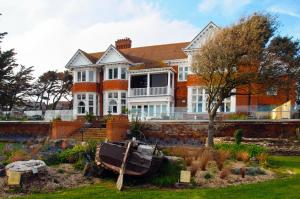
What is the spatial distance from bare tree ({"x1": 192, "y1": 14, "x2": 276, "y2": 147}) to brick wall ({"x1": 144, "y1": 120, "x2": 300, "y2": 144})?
5.85 metres

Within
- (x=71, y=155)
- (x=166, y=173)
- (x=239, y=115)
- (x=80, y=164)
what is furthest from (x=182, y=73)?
(x=166, y=173)

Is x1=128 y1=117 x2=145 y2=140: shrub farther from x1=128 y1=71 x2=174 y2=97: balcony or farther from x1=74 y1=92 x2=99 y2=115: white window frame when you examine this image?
x1=74 y1=92 x2=99 y2=115: white window frame

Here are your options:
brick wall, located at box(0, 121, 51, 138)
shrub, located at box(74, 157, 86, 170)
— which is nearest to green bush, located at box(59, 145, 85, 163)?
shrub, located at box(74, 157, 86, 170)

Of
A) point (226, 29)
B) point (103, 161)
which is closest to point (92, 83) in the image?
point (226, 29)

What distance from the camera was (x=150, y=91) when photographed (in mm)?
42125

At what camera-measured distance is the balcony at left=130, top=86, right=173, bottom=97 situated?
41281 millimetres

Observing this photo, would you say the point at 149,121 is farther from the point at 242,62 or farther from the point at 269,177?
the point at 269,177

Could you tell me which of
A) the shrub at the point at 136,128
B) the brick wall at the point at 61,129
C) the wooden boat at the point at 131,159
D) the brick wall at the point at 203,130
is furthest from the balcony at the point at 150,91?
the wooden boat at the point at 131,159

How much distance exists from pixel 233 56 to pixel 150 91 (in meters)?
20.1

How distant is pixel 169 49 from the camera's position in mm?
46250

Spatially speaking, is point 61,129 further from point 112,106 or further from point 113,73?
point 113,73

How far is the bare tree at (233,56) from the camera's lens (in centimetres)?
2271

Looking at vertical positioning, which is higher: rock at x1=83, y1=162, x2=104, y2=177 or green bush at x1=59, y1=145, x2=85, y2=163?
green bush at x1=59, y1=145, x2=85, y2=163

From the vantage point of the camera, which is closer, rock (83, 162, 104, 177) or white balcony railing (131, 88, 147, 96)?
rock (83, 162, 104, 177)
